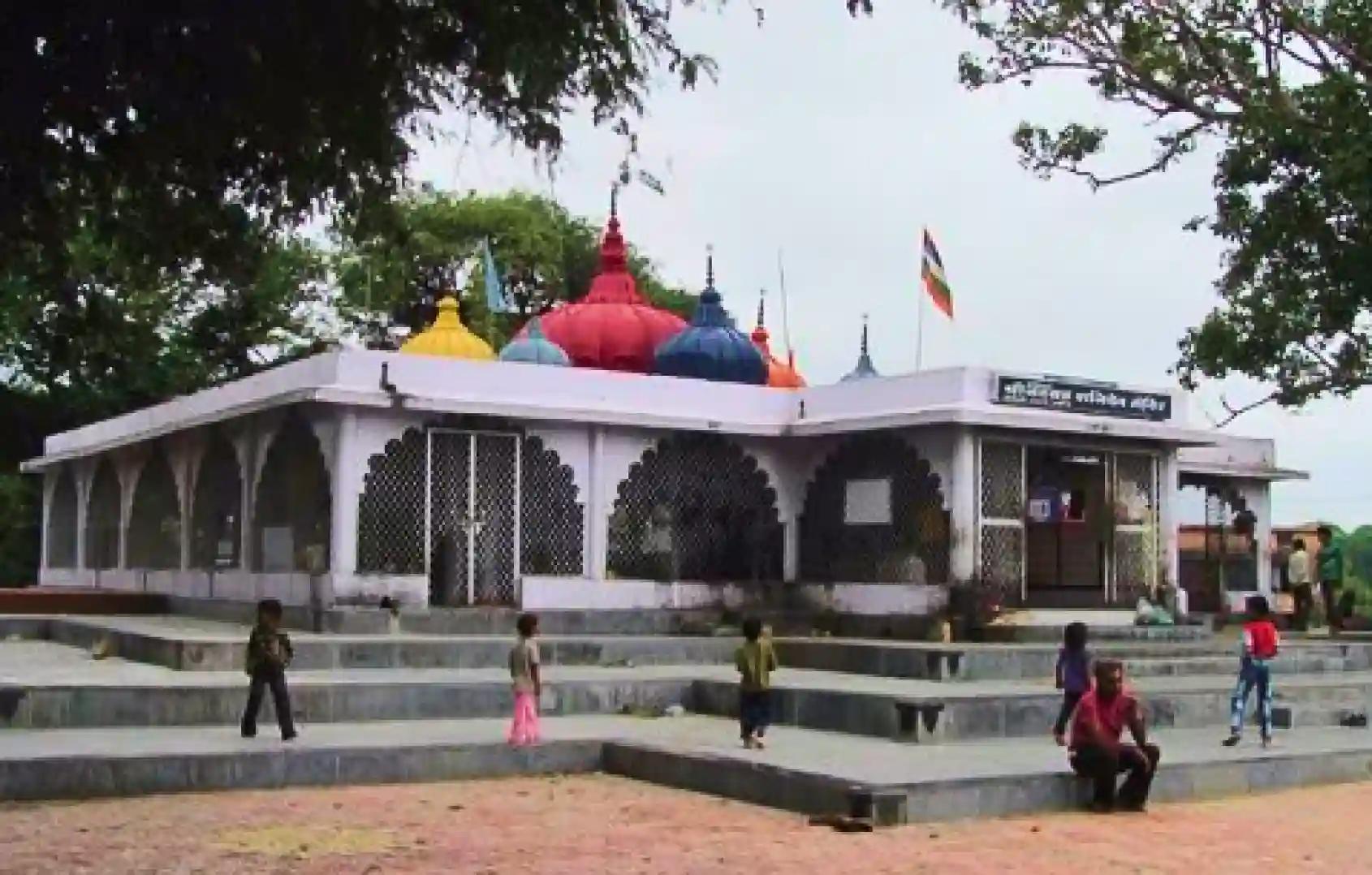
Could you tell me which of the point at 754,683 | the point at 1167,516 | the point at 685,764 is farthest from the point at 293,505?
the point at 1167,516

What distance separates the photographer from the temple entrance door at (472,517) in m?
17.4

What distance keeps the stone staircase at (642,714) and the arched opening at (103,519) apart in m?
6.00

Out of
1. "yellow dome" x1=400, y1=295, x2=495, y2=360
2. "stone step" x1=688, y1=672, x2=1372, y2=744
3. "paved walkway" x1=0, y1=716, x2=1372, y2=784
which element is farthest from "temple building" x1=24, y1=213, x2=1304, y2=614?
"paved walkway" x1=0, y1=716, x2=1372, y2=784

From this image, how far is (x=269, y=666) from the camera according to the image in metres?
11.5

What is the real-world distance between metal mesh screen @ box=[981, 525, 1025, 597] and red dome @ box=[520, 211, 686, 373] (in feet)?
20.2

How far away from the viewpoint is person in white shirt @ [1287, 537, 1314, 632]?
2234 cm

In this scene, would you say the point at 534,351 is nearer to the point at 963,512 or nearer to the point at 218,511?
the point at 218,511

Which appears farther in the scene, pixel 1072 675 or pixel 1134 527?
pixel 1134 527

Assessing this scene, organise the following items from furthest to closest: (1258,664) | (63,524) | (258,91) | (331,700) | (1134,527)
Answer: (63,524), (1134,527), (331,700), (1258,664), (258,91)

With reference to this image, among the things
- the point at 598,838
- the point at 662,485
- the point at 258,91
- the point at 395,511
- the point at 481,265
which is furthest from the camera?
the point at 481,265

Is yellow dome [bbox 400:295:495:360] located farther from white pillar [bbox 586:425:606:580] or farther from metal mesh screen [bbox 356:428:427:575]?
metal mesh screen [bbox 356:428:427:575]

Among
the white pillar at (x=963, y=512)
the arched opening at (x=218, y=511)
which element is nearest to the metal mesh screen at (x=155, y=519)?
the arched opening at (x=218, y=511)

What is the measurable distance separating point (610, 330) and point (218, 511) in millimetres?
5968

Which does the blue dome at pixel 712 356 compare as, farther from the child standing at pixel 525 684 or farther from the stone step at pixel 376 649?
the child standing at pixel 525 684
